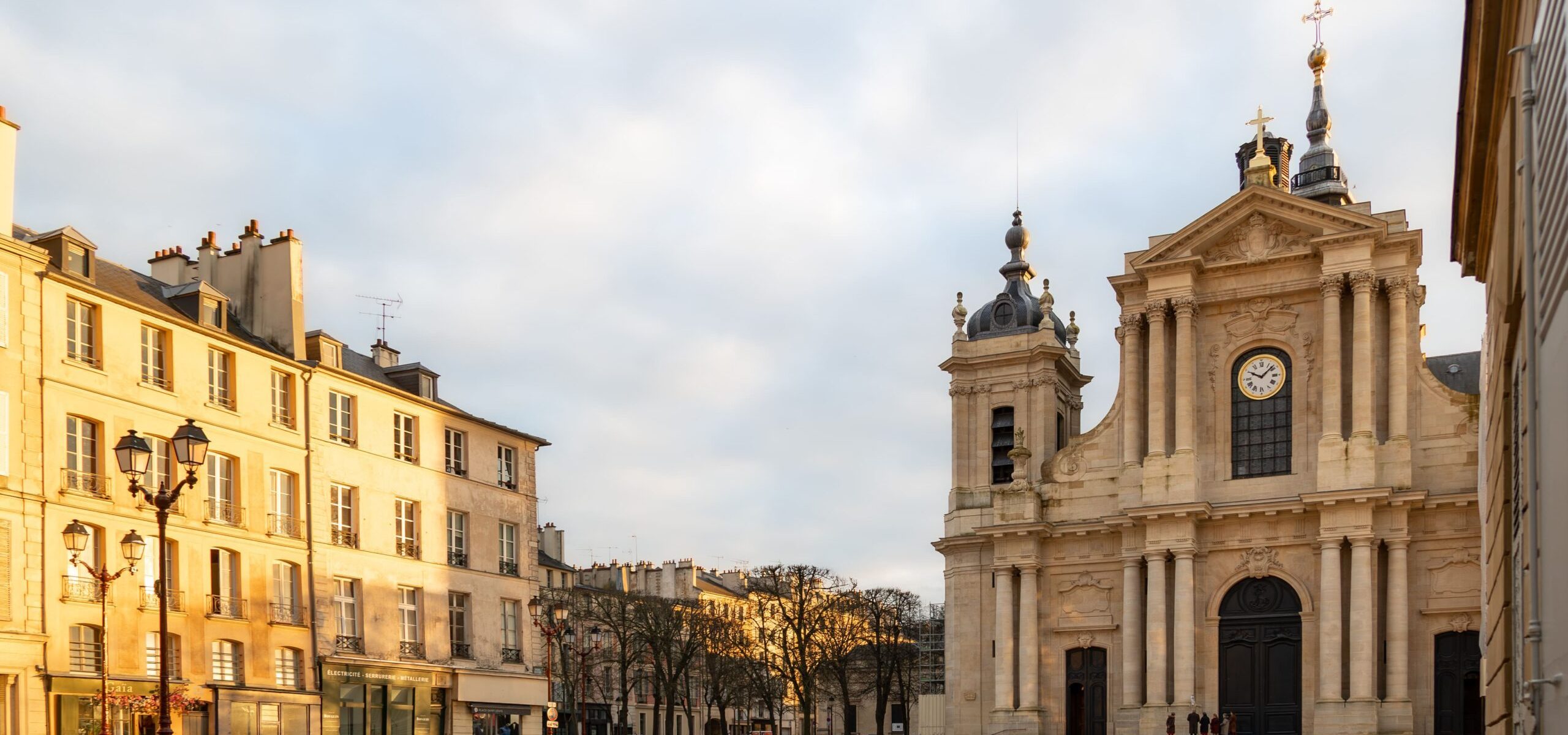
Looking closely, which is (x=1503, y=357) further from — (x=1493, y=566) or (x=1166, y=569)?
A: (x=1166, y=569)

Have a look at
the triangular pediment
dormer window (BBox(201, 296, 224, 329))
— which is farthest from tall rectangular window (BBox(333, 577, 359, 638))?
the triangular pediment

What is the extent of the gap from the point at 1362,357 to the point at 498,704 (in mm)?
23391

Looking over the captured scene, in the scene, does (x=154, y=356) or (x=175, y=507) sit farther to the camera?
(x=154, y=356)

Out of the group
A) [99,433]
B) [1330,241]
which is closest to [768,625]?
[1330,241]

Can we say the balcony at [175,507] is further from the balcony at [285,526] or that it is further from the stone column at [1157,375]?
Answer: the stone column at [1157,375]

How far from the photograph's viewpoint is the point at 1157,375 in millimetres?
41781

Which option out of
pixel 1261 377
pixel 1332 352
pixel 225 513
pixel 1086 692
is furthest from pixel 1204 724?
pixel 225 513

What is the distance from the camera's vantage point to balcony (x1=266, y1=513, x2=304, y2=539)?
30.9 m

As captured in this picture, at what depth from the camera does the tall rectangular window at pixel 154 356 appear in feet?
93.7

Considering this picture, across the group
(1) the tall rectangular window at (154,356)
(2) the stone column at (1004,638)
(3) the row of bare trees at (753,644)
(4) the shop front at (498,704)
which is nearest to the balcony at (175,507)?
(1) the tall rectangular window at (154,356)

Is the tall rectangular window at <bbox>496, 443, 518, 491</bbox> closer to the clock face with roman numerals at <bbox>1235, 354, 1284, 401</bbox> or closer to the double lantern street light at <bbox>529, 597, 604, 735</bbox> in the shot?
the double lantern street light at <bbox>529, 597, 604, 735</bbox>

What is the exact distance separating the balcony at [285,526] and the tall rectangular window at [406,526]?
9.42 ft

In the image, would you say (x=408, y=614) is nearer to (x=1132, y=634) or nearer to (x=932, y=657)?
(x=1132, y=634)

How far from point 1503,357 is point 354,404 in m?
28.0
